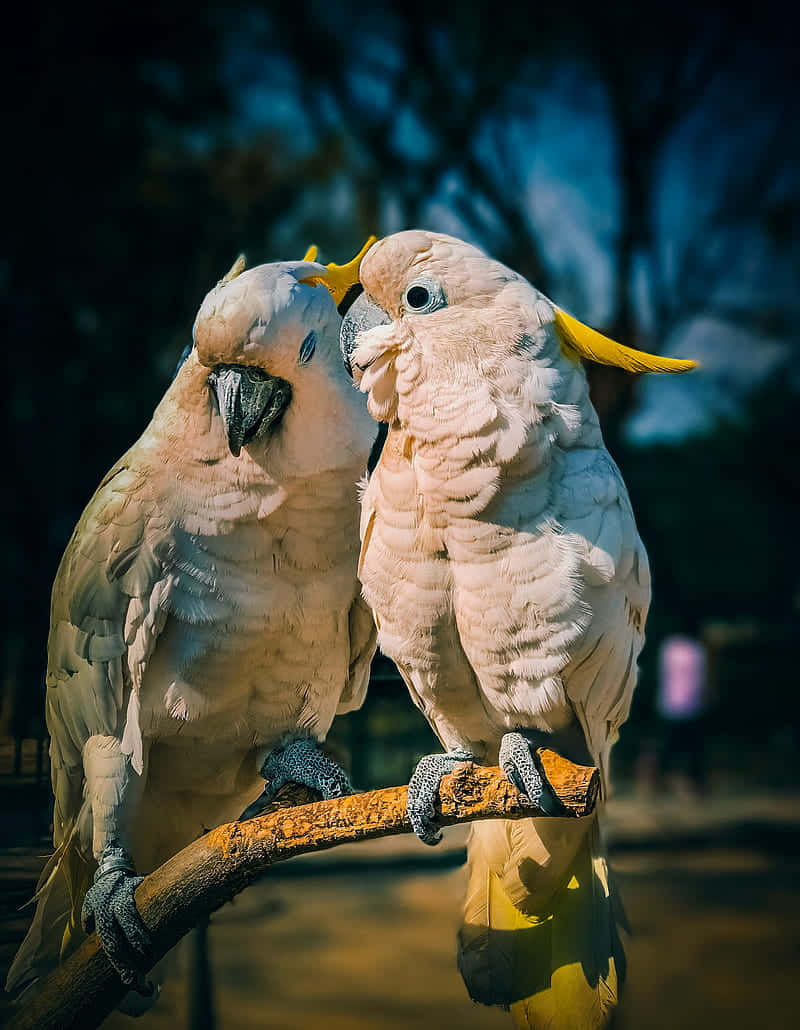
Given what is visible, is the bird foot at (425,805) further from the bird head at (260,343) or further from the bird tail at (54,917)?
the bird tail at (54,917)

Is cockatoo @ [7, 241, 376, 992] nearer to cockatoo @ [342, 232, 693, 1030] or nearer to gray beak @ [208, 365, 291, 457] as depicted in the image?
gray beak @ [208, 365, 291, 457]

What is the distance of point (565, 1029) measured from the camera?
5.13 ft

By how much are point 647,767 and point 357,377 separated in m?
4.73

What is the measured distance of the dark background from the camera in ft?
14.0

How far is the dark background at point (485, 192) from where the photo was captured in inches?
168

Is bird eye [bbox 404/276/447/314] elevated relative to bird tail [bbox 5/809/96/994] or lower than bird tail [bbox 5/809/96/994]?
elevated

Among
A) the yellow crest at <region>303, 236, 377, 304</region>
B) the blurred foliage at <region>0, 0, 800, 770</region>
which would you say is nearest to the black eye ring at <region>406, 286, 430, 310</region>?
the yellow crest at <region>303, 236, 377, 304</region>

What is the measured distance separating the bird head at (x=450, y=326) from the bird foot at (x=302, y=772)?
2.10ft

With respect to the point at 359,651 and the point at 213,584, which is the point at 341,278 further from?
the point at 359,651

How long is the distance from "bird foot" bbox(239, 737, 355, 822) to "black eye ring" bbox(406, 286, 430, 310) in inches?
32.1

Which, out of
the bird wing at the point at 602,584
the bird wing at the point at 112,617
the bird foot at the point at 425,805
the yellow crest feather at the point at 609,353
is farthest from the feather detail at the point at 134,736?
the yellow crest feather at the point at 609,353

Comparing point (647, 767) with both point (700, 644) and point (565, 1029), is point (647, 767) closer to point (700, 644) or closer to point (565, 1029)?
point (700, 644)

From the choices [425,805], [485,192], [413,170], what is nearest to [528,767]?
[425,805]

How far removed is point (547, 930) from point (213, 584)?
825 mm
